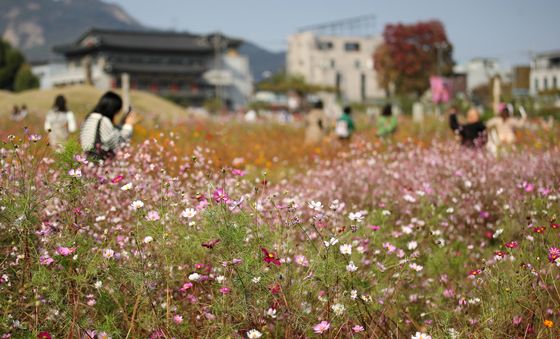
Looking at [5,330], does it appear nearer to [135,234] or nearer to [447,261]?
[135,234]

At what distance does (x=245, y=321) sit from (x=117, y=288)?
62 centimetres

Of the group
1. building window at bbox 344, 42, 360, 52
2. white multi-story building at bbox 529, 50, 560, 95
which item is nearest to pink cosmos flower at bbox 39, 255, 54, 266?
white multi-story building at bbox 529, 50, 560, 95

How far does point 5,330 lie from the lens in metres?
3.03

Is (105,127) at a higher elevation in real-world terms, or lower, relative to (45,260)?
higher

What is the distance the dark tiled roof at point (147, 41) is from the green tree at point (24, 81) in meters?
7.23

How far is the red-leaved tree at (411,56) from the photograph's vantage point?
6544 cm

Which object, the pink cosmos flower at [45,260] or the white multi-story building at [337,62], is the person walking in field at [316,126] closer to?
the pink cosmos flower at [45,260]

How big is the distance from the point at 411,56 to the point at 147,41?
91.8 feet

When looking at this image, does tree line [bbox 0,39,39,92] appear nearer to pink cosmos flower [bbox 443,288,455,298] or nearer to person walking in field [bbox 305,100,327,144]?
person walking in field [bbox 305,100,327,144]

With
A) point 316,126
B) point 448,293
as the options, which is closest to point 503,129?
point 316,126

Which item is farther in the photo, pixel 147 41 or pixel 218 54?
pixel 218 54

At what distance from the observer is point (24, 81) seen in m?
66.4

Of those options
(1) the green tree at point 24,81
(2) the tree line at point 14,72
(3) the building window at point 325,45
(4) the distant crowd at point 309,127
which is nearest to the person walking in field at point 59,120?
(4) the distant crowd at point 309,127

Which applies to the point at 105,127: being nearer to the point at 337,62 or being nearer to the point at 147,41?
the point at 147,41
